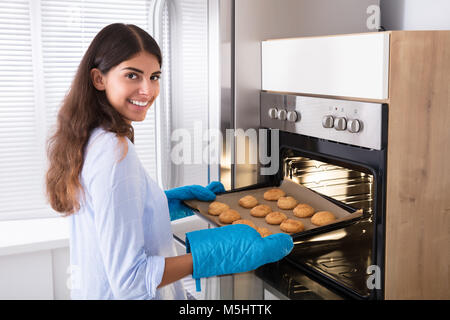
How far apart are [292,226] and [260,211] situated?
0.16m

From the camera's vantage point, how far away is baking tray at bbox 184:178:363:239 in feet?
4.10

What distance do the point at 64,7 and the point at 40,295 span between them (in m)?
1.21

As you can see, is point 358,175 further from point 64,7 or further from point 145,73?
point 64,7

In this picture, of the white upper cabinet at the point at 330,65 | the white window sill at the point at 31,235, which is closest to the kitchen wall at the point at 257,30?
the white upper cabinet at the point at 330,65

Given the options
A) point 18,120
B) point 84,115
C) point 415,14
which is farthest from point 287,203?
point 18,120

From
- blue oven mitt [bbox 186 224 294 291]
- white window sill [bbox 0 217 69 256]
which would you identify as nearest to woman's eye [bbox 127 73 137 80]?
blue oven mitt [bbox 186 224 294 291]

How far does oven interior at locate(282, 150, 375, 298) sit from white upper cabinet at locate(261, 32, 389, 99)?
22 cm

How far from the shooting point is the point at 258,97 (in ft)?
5.28

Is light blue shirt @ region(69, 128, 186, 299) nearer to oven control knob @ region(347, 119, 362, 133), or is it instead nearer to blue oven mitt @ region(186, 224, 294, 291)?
blue oven mitt @ region(186, 224, 294, 291)

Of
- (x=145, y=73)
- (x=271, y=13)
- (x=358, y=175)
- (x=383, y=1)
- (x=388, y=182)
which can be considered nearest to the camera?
(x=145, y=73)
